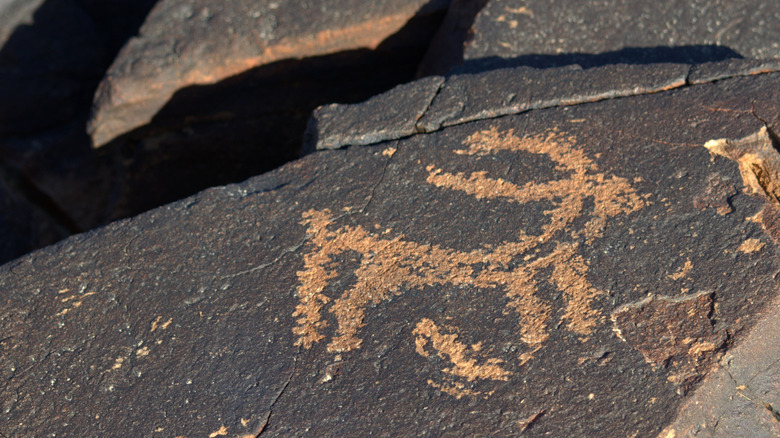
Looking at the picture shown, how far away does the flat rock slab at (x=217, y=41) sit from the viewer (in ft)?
7.48

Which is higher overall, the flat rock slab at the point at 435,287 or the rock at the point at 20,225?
the flat rock slab at the point at 435,287

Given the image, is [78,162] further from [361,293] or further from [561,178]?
[561,178]

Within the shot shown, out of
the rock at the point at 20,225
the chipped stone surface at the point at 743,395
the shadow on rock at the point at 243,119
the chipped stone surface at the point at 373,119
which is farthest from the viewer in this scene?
the rock at the point at 20,225

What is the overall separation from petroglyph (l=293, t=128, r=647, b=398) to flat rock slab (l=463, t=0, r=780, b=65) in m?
0.55

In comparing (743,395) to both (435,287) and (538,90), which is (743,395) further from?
(538,90)

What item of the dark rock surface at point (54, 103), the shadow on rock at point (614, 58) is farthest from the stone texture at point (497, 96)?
the dark rock surface at point (54, 103)

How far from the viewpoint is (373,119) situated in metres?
1.80

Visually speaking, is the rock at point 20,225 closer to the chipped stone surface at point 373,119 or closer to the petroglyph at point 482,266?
the chipped stone surface at point 373,119

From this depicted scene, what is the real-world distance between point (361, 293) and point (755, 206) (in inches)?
34.9

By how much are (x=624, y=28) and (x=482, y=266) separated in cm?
109

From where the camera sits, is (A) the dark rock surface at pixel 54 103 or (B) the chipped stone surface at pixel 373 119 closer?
(B) the chipped stone surface at pixel 373 119

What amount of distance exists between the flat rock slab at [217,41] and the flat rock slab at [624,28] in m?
0.40

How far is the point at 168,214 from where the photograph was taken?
65.6 inches

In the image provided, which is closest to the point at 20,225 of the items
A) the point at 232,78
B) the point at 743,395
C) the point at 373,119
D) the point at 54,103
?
the point at 54,103
